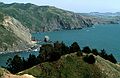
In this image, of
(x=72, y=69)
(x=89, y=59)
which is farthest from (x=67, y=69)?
(x=89, y=59)

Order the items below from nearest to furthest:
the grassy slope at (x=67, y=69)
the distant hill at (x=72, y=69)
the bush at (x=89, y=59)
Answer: the grassy slope at (x=67, y=69)
the distant hill at (x=72, y=69)
the bush at (x=89, y=59)

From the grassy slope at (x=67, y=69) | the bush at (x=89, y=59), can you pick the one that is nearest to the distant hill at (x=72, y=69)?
the grassy slope at (x=67, y=69)

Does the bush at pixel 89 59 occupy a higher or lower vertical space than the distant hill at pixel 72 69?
higher

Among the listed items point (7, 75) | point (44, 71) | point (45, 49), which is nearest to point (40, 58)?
point (45, 49)

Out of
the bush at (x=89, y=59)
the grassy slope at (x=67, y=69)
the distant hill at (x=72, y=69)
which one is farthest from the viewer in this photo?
the bush at (x=89, y=59)

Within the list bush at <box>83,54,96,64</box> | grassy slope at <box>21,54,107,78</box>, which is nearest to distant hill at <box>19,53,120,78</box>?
Result: grassy slope at <box>21,54,107,78</box>

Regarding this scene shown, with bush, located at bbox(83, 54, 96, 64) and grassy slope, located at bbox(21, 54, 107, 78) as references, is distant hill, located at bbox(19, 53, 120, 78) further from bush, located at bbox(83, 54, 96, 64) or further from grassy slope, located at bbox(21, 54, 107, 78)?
bush, located at bbox(83, 54, 96, 64)

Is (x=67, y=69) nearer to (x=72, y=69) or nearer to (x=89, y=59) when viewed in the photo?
(x=72, y=69)

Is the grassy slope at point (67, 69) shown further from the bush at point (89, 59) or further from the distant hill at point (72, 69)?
the bush at point (89, 59)

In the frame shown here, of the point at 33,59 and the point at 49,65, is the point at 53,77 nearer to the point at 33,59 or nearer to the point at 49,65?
the point at 49,65
